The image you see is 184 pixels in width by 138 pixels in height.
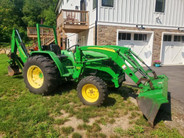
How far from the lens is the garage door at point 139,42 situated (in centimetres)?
986

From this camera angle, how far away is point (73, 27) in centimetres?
994

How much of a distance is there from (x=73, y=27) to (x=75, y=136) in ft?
27.9

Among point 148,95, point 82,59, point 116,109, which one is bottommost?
point 116,109

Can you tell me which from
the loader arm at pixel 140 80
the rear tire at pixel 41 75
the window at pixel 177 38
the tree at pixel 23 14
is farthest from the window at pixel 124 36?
the tree at pixel 23 14

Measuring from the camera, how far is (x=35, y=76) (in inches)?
182

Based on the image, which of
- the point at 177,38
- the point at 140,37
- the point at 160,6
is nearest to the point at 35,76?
the point at 140,37

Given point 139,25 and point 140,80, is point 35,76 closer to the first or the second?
point 140,80

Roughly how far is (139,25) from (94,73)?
23.1 feet

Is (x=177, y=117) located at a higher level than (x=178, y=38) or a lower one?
lower

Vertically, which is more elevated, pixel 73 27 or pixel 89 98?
pixel 73 27

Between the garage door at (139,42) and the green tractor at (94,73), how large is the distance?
596 cm

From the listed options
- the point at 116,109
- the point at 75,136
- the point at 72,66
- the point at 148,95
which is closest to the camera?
the point at 75,136

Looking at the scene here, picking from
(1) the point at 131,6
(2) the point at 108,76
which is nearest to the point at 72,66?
(2) the point at 108,76

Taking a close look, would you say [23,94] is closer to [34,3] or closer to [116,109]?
[116,109]
